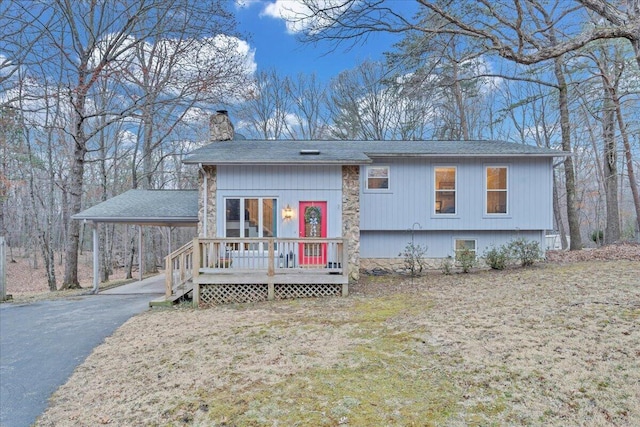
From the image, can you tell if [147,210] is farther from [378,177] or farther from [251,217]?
[378,177]

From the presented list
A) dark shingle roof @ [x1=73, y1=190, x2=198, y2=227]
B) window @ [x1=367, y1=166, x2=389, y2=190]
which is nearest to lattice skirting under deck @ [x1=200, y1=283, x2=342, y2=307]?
dark shingle roof @ [x1=73, y1=190, x2=198, y2=227]

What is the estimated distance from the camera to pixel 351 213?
380 inches

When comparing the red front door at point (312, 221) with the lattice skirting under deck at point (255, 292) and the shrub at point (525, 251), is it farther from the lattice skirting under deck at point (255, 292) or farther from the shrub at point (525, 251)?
the shrub at point (525, 251)

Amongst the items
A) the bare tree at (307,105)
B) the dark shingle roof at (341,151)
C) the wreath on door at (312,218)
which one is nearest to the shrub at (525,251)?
the dark shingle roof at (341,151)

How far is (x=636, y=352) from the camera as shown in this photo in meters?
3.72

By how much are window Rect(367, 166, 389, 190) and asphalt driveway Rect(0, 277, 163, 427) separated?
24.1 feet

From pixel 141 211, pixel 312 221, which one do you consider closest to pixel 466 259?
pixel 312 221

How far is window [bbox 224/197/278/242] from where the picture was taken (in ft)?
31.4

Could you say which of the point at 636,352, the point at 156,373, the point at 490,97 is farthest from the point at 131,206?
the point at 490,97

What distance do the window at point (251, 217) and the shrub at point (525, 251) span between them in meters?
7.18

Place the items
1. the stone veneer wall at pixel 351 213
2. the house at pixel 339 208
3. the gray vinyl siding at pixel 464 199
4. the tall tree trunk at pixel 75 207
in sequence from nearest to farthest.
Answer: the house at pixel 339 208 < the stone veneer wall at pixel 351 213 < the gray vinyl siding at pixel 464 199 < the tall tree trunk at pixel 75 207

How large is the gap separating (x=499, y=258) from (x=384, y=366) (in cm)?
765

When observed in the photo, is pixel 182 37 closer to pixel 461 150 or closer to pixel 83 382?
pixel 461 150

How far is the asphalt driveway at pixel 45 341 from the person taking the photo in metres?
4.14
